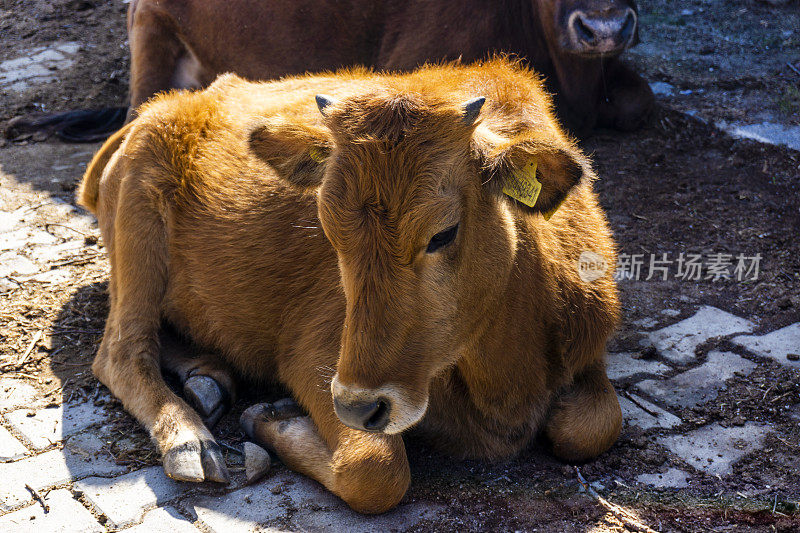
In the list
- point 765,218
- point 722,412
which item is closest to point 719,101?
point 765,218

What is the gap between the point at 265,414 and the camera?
4.00m

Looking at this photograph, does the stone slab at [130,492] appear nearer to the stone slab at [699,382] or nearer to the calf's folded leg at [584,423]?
the calf's folded leg at [584,423]

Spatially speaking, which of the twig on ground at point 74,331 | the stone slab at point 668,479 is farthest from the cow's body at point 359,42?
the stone slab at point 668,479

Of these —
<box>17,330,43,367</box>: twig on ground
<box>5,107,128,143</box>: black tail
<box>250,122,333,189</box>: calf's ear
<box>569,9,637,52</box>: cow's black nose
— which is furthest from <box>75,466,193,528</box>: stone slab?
<box>5,107,128,143</box>: black tail

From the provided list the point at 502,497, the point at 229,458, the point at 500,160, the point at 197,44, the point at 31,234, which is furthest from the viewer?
the point at 197,44

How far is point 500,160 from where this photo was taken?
3100 millimetres

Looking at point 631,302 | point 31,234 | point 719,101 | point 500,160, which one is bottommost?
point 31,234

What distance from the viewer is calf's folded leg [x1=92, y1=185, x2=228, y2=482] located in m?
4.03

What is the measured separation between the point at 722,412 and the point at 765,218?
2.39m

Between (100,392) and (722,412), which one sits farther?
(100,392)

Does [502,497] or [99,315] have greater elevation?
[502,497]

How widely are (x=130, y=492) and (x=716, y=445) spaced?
245 centimetres

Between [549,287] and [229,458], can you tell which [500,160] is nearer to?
[549,287]

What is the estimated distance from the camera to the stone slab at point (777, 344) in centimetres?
444
